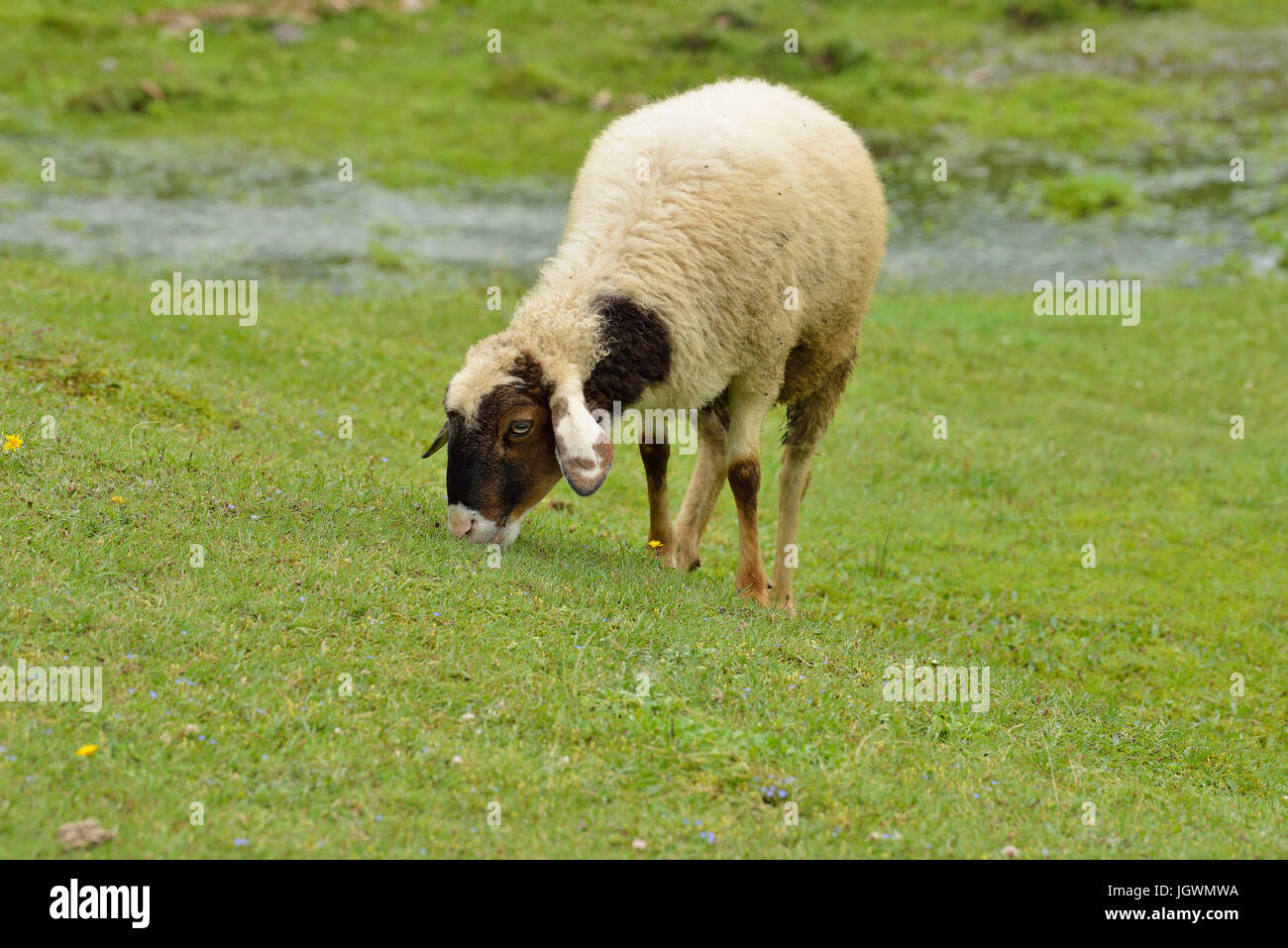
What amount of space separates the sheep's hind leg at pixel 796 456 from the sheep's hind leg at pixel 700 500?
533 mm

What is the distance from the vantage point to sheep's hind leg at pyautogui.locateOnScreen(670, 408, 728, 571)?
9648 millimetres

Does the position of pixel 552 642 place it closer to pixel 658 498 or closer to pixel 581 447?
pixel 581 447

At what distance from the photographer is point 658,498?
9.40 m

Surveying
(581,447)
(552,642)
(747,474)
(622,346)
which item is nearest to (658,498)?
(747,474)

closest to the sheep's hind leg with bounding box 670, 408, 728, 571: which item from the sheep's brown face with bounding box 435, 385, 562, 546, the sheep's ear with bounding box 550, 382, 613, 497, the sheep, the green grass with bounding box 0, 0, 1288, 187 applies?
the sheep

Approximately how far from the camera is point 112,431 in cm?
875

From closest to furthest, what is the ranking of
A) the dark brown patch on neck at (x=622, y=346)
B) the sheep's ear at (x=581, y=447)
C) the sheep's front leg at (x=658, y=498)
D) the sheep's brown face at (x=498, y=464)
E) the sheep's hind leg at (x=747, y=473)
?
the sheep's ear at (x=581, y=447) < the sheep's brown face at (x=498, y=464) < the dark brown patch on neck at (x=622, y=346) < the sheep's hind leg at (x=747, y=473) < the sheep's front leg at (x=658, y=498)

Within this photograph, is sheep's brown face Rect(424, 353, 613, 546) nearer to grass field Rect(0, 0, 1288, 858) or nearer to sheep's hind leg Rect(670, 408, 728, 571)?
grass field Rect(0, 0, 1288, 858)

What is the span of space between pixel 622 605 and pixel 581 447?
99 cm

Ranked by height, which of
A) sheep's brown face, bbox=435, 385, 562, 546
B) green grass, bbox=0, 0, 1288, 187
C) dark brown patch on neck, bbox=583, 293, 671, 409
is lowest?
sheep's brown face, bbox=435, 385, 562, 546

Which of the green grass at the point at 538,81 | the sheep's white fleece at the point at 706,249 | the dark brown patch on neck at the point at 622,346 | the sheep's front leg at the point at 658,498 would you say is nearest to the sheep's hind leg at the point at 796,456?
the sheep's white fleece at the point at 706,249

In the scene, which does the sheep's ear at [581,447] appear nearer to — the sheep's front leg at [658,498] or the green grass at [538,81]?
the sheep's front leg at [658,498]

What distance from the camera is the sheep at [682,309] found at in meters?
7.55

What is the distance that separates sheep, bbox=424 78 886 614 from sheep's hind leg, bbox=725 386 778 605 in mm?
15
